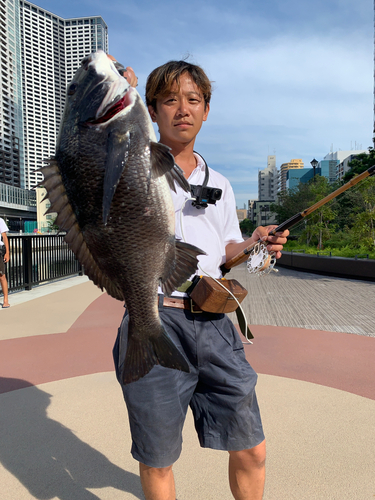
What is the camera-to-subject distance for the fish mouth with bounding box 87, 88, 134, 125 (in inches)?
44.3

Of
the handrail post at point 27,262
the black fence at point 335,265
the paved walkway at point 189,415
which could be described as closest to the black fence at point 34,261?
the handrail post at point 27,262

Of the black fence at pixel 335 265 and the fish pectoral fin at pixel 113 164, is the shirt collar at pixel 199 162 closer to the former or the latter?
the fish pectoral fin at pixel 113 164

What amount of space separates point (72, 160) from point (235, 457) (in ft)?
5.21

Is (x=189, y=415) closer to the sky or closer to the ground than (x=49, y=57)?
closer to the ground

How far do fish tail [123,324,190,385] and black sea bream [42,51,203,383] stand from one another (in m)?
0.12

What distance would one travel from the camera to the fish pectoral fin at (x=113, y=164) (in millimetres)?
1125

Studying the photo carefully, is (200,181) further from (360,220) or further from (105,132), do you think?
(360,220)

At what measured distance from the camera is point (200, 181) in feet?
6.36

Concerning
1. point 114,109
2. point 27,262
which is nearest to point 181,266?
point 114,109

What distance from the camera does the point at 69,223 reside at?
1.27 m

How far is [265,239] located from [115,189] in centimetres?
95

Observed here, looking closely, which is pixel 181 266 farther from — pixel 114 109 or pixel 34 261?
pixel 34 261

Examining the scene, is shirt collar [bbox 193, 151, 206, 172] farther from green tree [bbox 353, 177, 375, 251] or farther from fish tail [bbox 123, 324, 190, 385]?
green tree [bbox 353, 177, 375, 251]

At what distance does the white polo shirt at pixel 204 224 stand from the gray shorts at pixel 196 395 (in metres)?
0.24
